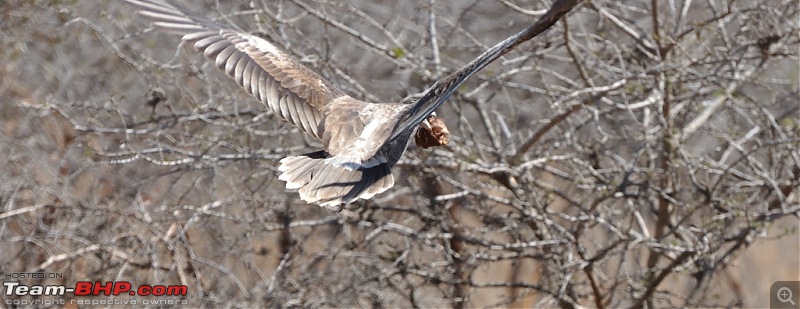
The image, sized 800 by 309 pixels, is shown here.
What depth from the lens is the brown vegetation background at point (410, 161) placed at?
604 centimetres

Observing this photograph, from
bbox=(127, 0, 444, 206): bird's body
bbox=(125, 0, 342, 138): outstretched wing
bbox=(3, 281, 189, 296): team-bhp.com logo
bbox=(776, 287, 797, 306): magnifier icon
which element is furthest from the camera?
bbox=(776, 287, 797, 306): magnifier icon

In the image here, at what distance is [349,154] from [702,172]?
3006mm

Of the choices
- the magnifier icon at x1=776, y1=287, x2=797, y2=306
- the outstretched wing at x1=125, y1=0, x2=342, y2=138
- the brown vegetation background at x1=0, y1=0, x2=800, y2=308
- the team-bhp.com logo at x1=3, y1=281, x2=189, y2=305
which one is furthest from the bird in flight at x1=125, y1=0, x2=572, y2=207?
the magnifier icon at x1=776, y1=287, x2=797, y2=306

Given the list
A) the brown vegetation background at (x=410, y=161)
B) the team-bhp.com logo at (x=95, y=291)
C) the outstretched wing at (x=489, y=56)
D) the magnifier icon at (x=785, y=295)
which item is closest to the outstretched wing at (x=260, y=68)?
the brown vegetation background at (x=410, y=161)

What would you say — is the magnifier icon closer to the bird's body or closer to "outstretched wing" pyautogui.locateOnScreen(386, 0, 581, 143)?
the bird's body

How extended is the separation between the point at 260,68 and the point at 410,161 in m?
1.14

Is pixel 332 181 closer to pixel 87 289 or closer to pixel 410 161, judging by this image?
pixel 410 161

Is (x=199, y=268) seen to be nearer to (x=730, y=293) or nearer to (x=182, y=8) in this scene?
(x=182, y=8)

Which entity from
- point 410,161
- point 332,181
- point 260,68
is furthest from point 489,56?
point 410,161

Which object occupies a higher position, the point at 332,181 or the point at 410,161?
the point at 332,181

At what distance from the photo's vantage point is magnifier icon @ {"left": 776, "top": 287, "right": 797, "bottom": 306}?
711 cm

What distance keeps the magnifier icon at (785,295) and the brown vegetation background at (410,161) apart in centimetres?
49

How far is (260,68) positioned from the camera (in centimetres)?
523

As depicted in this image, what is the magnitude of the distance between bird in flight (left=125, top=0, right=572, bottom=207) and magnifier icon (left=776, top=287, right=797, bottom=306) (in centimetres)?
344
